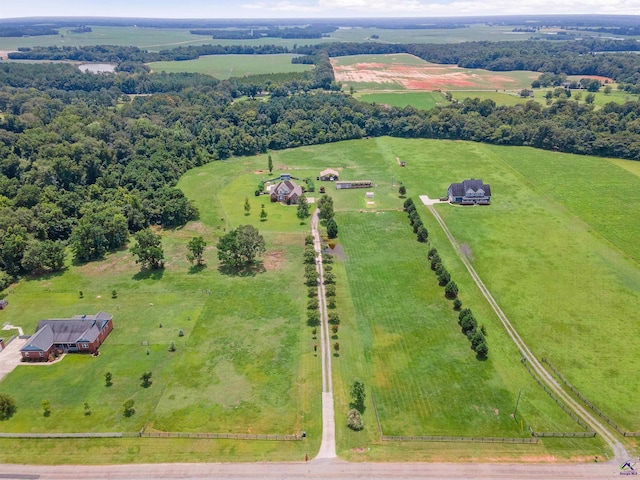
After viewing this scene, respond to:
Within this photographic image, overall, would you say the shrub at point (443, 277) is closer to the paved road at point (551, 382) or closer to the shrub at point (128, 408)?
the paved road at point (551, 382)

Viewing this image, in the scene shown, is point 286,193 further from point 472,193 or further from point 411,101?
point 411,101

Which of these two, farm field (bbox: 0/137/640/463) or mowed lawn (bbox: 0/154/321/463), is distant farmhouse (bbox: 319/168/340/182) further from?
mowed lawn (bbox: 0/154/321/463)

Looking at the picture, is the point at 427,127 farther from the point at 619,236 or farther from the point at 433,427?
the point at 433,427

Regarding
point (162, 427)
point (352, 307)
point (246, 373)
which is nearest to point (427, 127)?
point (352, 307)

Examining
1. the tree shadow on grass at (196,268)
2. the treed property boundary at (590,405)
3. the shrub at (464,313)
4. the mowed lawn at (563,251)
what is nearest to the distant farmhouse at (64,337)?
the tree shadow on grass at (196,268)

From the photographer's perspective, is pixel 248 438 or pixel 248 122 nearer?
pixel 248 438
